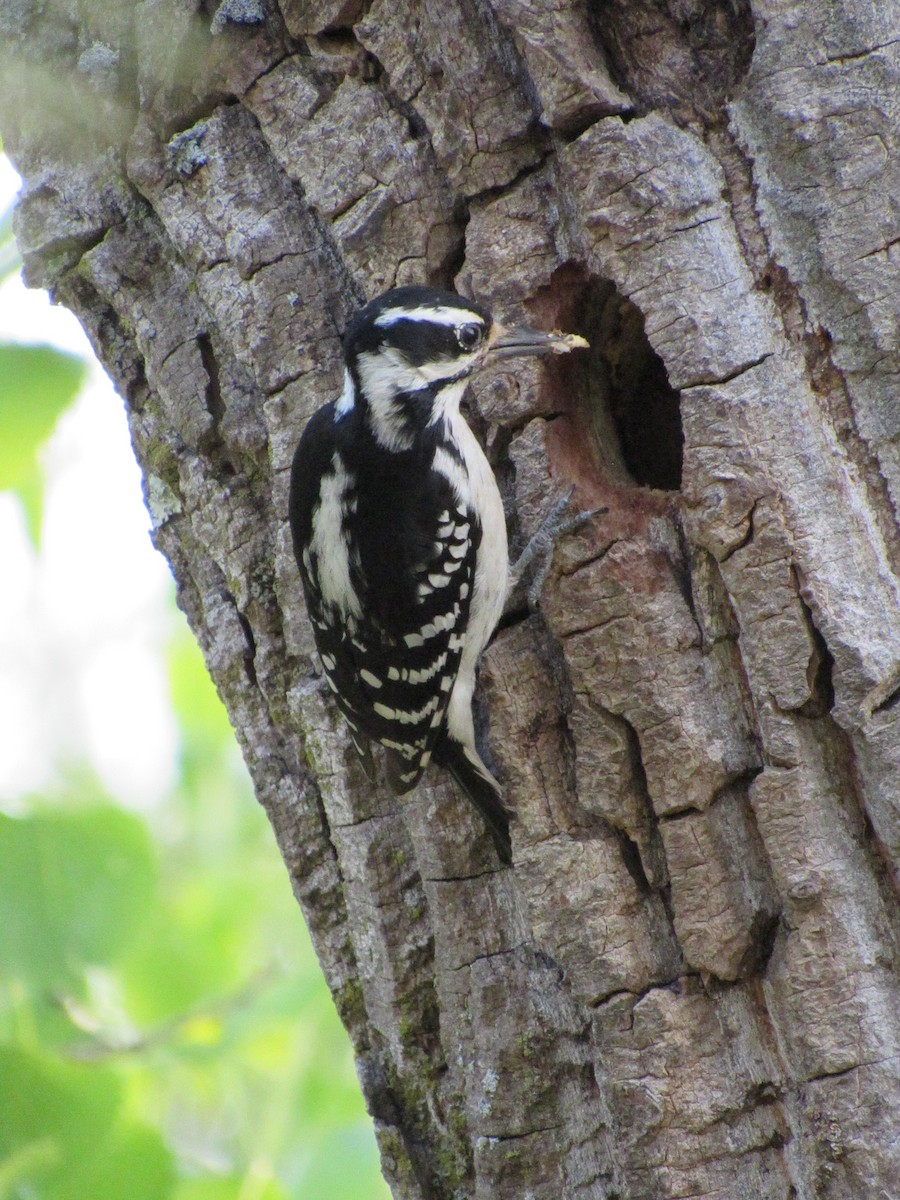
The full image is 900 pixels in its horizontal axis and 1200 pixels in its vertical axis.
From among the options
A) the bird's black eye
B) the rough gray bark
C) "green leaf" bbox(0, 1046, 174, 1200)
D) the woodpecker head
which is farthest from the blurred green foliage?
the bird's black eye

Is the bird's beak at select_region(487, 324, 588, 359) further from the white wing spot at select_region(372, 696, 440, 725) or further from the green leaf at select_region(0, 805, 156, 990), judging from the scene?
the green leaf at select_region(0, 805, 156, 990)

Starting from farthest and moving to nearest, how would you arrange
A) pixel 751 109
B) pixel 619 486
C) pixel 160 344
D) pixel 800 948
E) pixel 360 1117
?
pixel 360 1117 → pixel 160 344 → pixel 619 486 → pixel 751 109 → pixel 800 948

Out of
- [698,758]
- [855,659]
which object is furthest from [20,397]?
→ [855,659]

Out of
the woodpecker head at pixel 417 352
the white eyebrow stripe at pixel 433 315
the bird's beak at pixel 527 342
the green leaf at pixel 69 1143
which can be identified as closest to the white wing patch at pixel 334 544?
the woodpecker head at pixel 417 352

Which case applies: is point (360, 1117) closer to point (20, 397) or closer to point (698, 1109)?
point (698, 1109)

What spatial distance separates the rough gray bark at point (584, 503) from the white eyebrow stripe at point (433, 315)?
58mm

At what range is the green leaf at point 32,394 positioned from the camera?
219cm

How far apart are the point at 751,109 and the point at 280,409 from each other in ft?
3.53

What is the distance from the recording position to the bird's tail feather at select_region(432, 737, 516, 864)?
2.26 m

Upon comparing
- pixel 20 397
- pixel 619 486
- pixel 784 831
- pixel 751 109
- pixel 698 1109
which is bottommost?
pixel 698 1109

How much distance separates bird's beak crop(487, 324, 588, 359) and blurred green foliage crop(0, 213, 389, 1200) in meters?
0.82

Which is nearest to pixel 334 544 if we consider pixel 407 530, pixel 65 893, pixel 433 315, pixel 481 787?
pixel 407 530

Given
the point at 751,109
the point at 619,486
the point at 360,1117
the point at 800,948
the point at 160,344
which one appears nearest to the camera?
the point at 800,948

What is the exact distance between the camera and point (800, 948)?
6.38 ft
